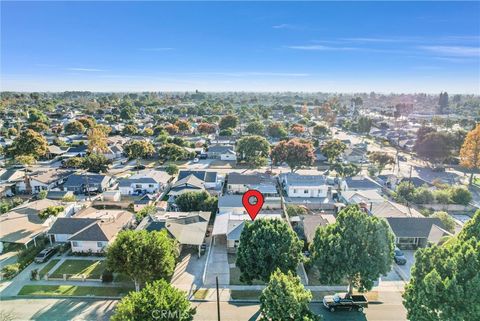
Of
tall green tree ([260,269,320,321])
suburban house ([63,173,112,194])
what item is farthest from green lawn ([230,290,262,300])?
suburban house ([63,173,112,194])

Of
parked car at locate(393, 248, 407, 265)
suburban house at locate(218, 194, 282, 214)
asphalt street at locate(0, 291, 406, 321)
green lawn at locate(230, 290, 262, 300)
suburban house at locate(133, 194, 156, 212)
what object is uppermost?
suburban house at locate(218, 194, 282, 214)

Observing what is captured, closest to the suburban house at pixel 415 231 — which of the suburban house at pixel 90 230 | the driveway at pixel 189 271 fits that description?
the driveway at pixel 189 271

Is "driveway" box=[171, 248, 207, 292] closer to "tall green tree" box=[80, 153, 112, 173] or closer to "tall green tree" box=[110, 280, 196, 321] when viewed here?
"tall green tree" box=[110, 280, 196, 321]

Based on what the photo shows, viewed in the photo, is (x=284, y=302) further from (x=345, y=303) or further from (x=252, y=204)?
(x=252, y=204)

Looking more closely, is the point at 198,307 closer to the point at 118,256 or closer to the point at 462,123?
the point at 118,256

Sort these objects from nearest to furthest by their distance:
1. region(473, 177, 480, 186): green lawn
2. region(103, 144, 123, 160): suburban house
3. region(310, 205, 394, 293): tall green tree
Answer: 1. region(310, 205, 394, 293): tall green tree
2. region(473, 177, 480, 186): green lawn
3. region(103, 144, 123, 160): suburban house

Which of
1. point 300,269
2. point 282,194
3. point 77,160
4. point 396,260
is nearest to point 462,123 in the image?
point 282,194
